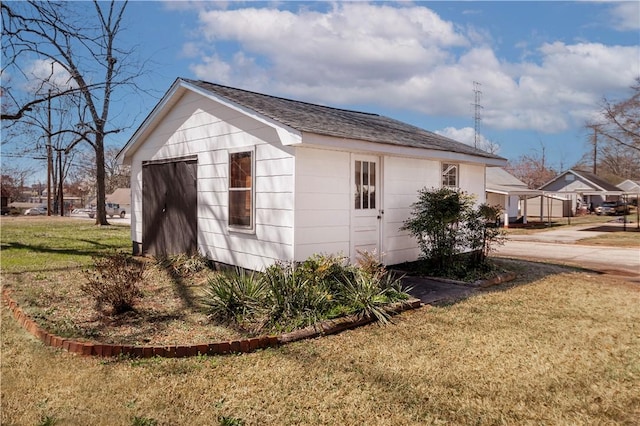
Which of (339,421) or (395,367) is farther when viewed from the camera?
(395,367)

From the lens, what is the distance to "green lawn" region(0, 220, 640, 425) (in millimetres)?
3066

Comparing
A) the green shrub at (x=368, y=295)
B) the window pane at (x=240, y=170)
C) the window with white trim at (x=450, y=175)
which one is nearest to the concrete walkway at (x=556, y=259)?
the green shrub at (x=368, y=295)

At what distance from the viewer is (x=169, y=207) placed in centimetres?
973

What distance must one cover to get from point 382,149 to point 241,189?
265cm

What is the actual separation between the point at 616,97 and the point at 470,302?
102ft

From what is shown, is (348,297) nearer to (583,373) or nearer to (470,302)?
(470,302)

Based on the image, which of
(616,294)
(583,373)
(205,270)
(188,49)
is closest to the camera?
(583,373)

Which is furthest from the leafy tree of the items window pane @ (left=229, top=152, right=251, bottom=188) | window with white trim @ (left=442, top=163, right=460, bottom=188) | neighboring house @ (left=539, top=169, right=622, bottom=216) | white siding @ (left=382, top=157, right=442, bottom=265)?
neighboring house @ (left=539, top=169, right=622, bottom=216)

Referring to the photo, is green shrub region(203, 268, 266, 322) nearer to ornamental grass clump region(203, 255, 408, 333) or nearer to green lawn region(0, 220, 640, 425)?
ornamental grass clump region(203, 255, 408, 333)

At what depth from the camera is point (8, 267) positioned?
360 inches

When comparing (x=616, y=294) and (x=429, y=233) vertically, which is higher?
(x=429, y=233)

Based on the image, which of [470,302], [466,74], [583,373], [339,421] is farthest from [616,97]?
[339,421]

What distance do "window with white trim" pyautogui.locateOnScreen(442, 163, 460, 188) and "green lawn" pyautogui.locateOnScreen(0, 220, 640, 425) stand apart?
14.9 feet

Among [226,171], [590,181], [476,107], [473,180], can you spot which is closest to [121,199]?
[476,107]
